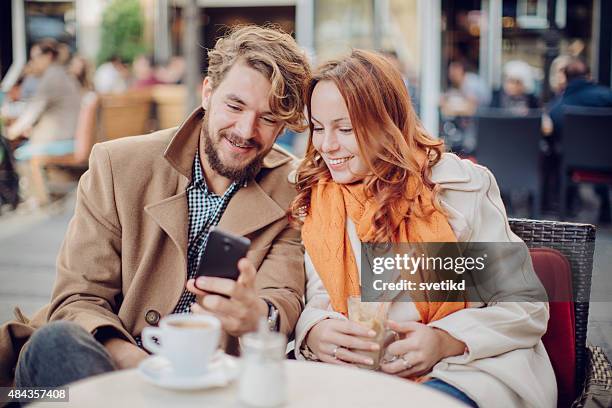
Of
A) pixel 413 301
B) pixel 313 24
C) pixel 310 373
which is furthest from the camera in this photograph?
pixel 313 24

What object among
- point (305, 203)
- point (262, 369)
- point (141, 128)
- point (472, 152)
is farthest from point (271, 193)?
point (141, 128)

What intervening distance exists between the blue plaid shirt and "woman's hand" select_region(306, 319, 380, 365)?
0.43 meters

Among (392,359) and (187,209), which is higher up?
(187,209)

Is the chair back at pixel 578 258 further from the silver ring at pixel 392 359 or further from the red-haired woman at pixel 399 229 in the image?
the silver ring at pixel 392 359

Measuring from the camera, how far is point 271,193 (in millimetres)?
2578

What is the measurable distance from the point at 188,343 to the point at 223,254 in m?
0.43

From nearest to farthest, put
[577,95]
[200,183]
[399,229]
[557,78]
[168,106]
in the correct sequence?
[399,229], [200,183], [577,95], [557,78], [168,106]

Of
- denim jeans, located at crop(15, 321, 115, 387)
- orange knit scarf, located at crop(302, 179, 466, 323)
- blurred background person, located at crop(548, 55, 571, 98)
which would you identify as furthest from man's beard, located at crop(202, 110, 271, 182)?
blurred background person, located at crop(548, 55, 571, 98)

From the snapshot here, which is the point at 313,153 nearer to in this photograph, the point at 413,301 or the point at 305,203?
the point at 305,203

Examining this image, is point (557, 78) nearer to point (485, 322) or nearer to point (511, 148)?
point (511, 148)

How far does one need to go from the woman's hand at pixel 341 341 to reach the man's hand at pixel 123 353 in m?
0.47

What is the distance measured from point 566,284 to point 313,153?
87 cm

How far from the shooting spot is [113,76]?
13.0 metres

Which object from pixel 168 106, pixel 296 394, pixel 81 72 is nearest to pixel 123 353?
pixel 296 394
